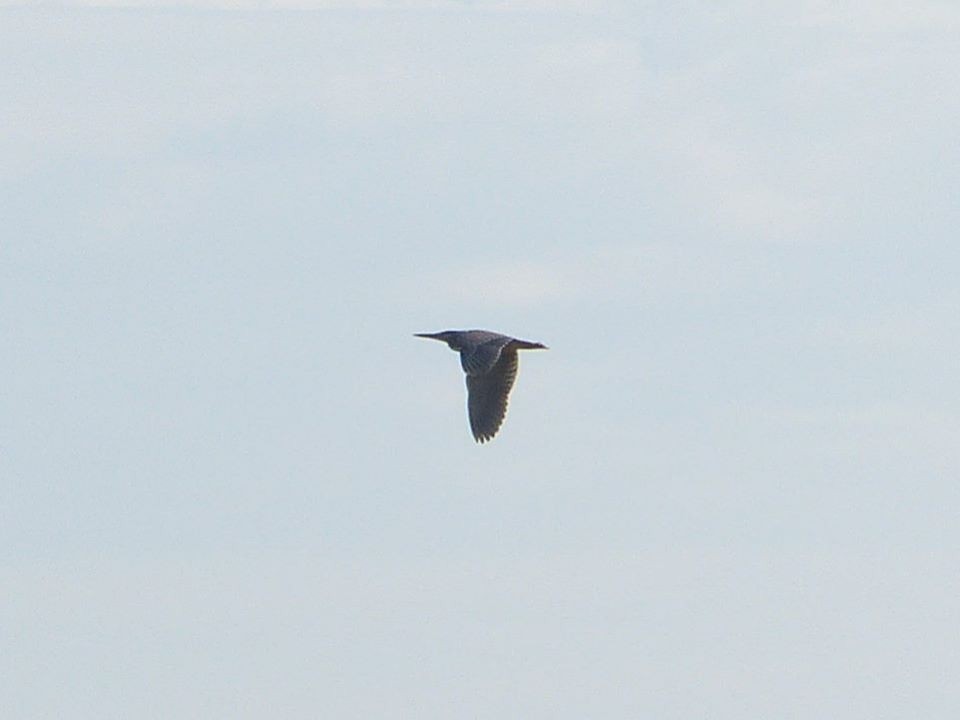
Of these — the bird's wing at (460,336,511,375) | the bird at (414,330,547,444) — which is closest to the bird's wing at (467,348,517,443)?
the bird at (414,330,547,444)

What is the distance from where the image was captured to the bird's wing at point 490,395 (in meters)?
53.8

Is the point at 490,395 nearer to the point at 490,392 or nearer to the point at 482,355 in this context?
the point at 490,392

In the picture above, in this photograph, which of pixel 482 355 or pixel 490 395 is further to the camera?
pixel 490 395

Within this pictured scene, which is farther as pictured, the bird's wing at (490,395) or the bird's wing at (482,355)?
the bird's wing at (490,395)

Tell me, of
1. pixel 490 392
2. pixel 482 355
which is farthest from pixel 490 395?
pixel 482 355

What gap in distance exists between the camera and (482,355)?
164 feet

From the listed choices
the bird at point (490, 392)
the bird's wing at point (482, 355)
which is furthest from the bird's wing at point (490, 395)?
the bird's wing at point (482, 355)

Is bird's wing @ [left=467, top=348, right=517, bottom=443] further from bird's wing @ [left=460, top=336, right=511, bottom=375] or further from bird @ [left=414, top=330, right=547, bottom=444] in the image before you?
bird's wing @ [left=460, top=336, right=511, bottom=375]

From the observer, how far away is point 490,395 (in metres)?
54.2

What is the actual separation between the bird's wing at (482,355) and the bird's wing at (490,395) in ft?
11.6

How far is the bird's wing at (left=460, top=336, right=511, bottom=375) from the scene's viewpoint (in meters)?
49.7

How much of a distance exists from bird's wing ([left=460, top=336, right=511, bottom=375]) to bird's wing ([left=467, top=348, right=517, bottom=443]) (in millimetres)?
3529

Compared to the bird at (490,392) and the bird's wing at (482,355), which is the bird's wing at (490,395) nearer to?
the bird at (490,392)

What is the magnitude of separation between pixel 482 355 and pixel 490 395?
14.5 feet
